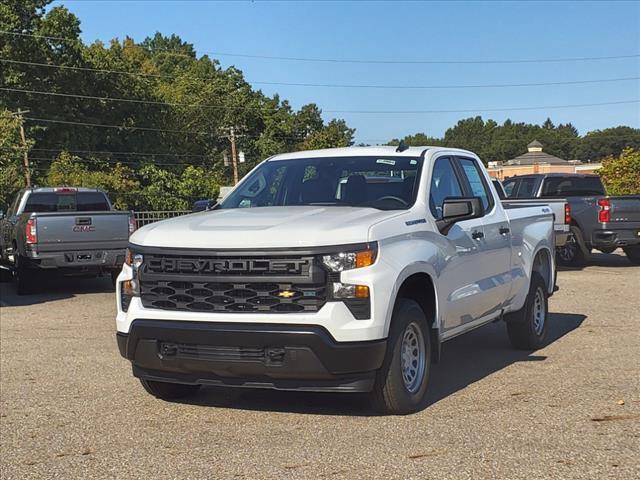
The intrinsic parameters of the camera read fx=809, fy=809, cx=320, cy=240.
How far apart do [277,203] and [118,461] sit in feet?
8.52

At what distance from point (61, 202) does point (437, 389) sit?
11.1 m

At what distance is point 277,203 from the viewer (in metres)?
6.68

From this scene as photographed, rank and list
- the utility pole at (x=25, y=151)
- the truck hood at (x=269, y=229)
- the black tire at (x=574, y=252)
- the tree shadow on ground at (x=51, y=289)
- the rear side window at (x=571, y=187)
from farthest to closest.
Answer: the utility pole at (x=25, y=151), the rear side window at (x=571, y=187), the black tire at (x=574, y=252), the tree shadow on ground at (x=51, y=289), the truck hood at (x=269, y=229)

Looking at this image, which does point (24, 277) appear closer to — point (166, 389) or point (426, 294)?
point (166, 389)

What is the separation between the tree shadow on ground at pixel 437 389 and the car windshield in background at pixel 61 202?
30.9 feet

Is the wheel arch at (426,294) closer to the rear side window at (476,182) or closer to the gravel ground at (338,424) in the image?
the gravel ground at (338,424)

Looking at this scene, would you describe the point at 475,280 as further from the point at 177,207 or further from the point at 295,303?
the point at 177,207

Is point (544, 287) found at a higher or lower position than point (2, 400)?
higher

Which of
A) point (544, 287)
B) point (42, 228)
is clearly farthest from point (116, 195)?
point (544, 287)

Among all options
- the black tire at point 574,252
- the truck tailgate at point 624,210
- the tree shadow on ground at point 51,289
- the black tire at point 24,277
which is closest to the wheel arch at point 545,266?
A: the black tire at point 574,252

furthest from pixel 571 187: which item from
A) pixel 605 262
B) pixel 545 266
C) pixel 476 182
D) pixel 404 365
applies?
pixel 404 365

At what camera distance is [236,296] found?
5262mm

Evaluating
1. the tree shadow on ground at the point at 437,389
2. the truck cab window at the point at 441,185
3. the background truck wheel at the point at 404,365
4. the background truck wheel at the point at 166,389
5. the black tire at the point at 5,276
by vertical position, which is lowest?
the black tire at the point at 5,276

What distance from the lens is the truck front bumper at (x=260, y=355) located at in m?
5.07
